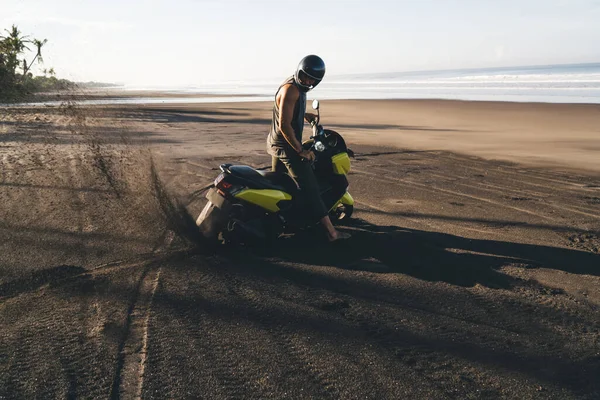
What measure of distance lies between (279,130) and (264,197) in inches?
27.9

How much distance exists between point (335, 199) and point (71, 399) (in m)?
3.96

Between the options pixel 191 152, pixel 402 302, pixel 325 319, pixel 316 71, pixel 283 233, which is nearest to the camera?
pixel 325 319

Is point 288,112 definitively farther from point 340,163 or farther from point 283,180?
point 340,163

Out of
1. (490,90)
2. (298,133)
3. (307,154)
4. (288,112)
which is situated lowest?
(307,154)

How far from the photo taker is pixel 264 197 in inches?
221

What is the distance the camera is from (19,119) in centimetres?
1833

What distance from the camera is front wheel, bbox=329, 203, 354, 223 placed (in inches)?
267

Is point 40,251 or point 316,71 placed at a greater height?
point 316,71

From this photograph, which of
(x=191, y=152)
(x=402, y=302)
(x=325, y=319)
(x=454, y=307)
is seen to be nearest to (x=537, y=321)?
(x=454, y=307)

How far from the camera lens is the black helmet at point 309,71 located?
5227mm

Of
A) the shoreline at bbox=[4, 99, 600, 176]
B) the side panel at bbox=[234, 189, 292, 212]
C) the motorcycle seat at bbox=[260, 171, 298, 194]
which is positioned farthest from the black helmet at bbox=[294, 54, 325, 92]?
the shoreline at bbox=[4, 99, 600, 176]

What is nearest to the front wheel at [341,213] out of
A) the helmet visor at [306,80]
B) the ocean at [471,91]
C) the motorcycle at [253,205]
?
the motorcycle at [253,205]

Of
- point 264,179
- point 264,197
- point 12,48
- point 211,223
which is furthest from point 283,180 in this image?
point 12,48

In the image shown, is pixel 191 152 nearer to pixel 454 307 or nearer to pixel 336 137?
pixel 336 137
